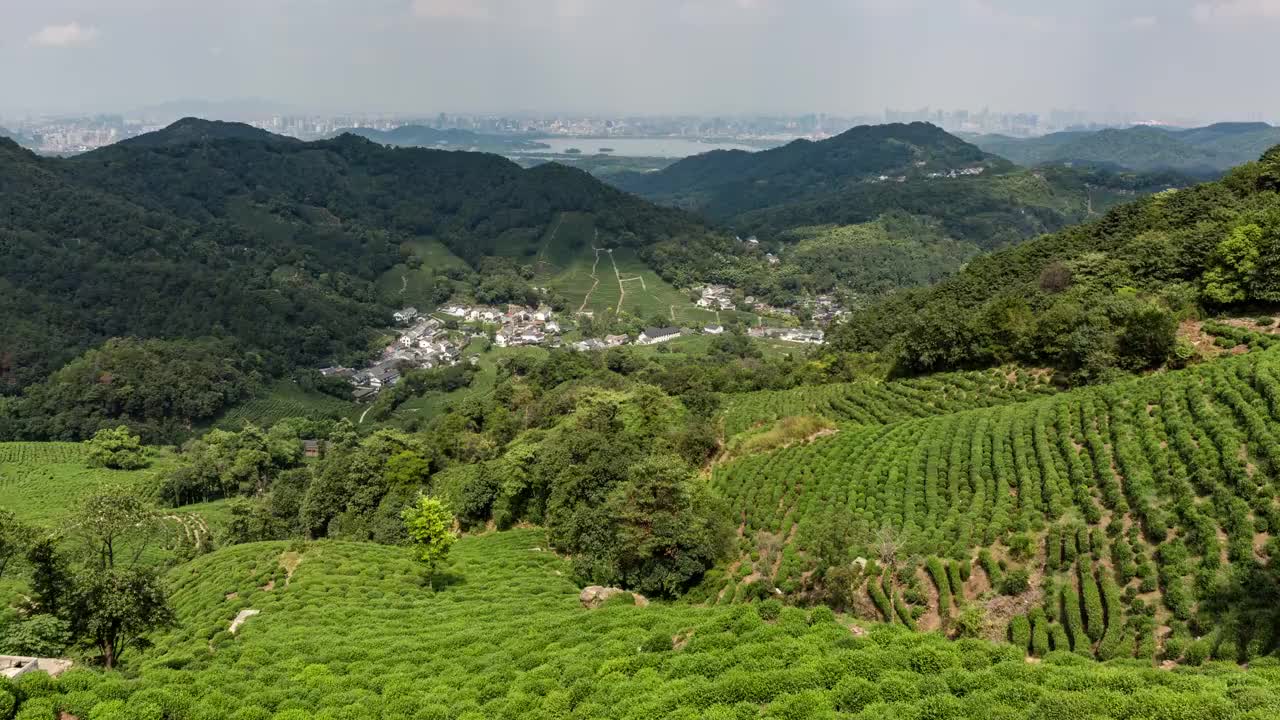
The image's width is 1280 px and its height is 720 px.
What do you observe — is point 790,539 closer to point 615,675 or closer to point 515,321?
point 615,675

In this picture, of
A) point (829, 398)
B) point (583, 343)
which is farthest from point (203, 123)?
point (829, 398)

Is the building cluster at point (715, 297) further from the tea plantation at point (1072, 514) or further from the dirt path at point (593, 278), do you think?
the tea plantation at point (1072, 514)

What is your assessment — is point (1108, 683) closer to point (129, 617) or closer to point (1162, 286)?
point (129, 617)

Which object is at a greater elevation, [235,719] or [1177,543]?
[1177,543]

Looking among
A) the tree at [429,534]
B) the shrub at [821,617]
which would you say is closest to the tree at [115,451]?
the tree at [429,534]

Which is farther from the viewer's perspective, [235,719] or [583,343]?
[583,343]

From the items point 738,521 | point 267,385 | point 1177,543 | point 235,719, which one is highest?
point 1177,543

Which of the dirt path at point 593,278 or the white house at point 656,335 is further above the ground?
the dirt path at point 593,278
